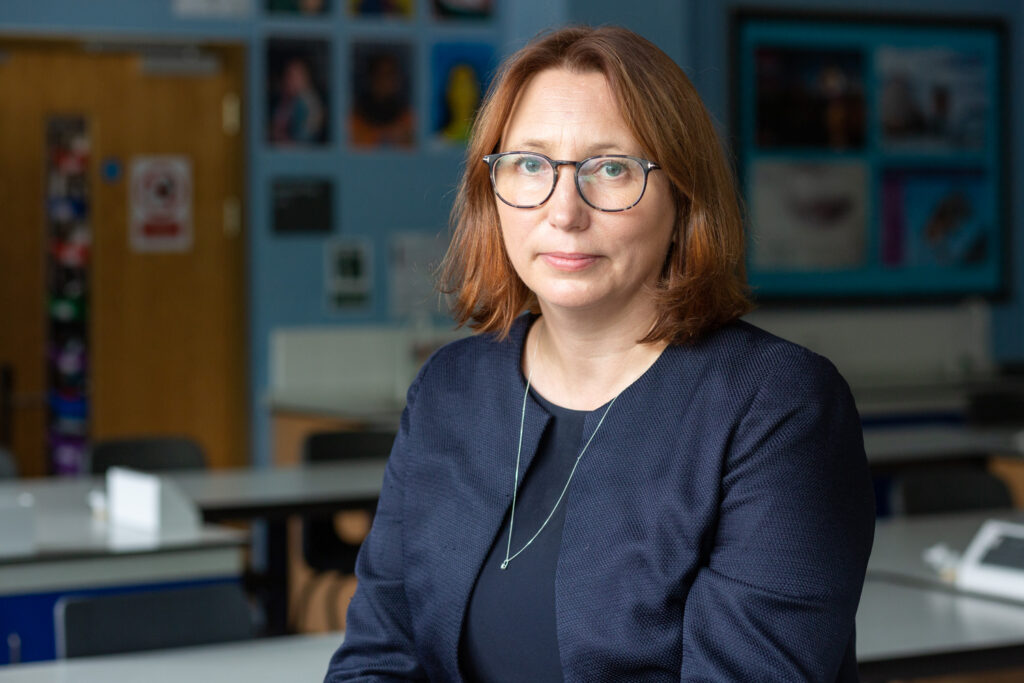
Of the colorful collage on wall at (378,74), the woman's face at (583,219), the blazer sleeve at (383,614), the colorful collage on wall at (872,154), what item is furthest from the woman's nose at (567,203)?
the colorful collage on wall at (872,154)

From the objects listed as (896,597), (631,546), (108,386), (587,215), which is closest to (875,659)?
(896,597)

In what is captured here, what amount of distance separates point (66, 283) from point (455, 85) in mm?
2172

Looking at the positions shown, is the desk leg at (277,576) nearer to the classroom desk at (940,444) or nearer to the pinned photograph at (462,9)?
the classroom desk at (940,444)

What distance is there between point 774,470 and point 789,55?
→ 6171mm

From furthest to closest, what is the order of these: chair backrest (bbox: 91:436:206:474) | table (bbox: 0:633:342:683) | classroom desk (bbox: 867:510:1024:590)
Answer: chair backrest (bbox: 91:436:206:474) → classroom desk (bbox: 867:510:1024:590) → table (bbox: 0:633:342:683)

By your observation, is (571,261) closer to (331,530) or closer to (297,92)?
(331,530)

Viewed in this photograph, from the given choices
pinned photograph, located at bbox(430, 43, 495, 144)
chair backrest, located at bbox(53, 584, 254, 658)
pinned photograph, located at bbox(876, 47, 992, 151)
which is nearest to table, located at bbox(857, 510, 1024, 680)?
chair backrest, located at bbox(53, 584, 254, 658)

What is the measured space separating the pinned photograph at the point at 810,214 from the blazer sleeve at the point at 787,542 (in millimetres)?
5846

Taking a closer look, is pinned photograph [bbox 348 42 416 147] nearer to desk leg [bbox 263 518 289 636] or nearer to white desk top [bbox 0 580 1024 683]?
desk leg [bbox 263 518 289 636]

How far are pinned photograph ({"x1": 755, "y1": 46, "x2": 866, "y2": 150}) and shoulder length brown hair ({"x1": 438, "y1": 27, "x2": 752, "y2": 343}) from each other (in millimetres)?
5798

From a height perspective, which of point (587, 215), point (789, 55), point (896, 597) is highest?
point (789, 55)

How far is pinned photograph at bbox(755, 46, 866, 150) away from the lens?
723 centimetres

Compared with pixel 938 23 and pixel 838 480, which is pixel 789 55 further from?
pixel 838 480

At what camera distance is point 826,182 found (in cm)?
740
